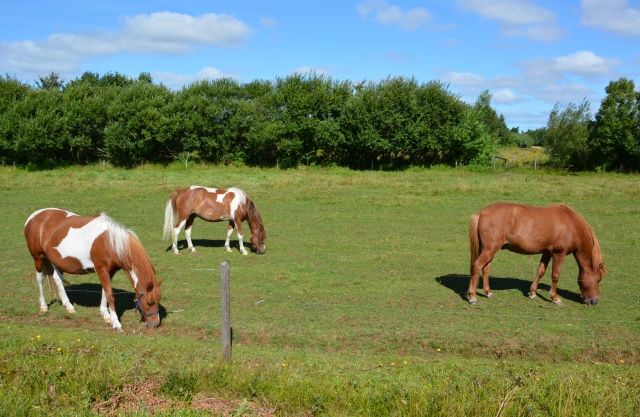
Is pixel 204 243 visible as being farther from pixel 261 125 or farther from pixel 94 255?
pixel 261 125

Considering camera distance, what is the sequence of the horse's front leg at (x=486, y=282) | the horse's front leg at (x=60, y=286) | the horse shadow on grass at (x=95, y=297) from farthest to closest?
1. the horse's front leg at (x=486, y=282)
2. the horse shadow on grass at (x=95, y=297)
3. the horse's front leg at (x=60, y=286)

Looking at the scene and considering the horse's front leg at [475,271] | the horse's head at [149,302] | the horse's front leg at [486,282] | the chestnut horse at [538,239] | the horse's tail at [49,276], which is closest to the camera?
the horse's head at [149,302]

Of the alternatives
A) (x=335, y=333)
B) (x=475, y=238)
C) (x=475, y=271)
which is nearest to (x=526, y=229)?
(x=475, y=238)

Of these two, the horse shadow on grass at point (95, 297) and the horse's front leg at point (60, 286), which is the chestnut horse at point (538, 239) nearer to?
the horse shadow on grass at point (95, 297)

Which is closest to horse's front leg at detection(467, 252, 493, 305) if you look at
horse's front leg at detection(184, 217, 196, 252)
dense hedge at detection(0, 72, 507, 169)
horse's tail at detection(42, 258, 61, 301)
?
horse's tail at detection(42, 258, 61, 301)

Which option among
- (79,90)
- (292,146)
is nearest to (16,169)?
(79,90)

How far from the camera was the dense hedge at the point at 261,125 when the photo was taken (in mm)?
43156

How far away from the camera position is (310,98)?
4575cm

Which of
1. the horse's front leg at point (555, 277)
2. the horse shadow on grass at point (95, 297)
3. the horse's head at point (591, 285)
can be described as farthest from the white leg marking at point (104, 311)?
the horse's head at point (591, 285)

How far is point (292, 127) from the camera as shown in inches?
1774

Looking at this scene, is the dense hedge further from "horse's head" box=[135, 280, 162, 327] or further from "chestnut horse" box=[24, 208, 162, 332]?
"horse's head" box=[135, 280, 162, 327]

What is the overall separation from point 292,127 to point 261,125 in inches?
95.9

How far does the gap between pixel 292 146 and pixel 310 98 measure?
4.18 metres

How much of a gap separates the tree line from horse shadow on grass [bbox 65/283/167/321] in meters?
32.3
